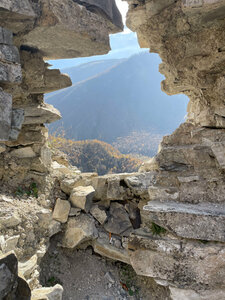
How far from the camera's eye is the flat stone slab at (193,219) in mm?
3752

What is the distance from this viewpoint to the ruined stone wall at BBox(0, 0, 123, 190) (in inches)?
125

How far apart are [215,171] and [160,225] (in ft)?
5.86

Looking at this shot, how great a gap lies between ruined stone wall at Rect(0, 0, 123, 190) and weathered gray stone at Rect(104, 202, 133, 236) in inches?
82.4

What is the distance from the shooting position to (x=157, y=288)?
→ 17.6ft

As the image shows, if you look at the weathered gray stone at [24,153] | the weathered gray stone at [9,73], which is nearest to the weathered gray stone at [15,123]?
the weathered gray stone at [9,73]

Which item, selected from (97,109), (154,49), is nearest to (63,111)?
(97,109)

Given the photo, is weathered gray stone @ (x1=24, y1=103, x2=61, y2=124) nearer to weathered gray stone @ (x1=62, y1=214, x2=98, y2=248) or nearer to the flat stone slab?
weathered gray stone @ (x1=62, y1=214, x2=98, y2=248)

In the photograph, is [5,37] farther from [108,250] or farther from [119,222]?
[108,250]

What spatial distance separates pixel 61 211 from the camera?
18.5ft

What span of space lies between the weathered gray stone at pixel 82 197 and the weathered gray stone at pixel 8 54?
12.1 ft

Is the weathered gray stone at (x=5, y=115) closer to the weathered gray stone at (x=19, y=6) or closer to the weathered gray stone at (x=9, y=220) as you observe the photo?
the weathered gray stone at (x=19, y=6)

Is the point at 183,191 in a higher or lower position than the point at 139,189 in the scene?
higher

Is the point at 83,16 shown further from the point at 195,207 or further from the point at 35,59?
the point at 195,207

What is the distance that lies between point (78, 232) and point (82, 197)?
901 millimetres
